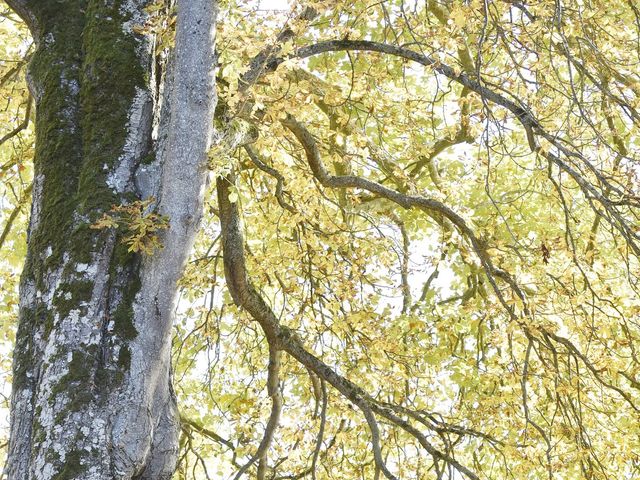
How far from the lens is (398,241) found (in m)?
6.76

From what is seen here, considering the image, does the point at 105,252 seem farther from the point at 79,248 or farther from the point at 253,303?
Answer: the point at 253,303

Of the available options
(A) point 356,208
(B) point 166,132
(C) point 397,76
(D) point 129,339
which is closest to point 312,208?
(A) point 356,208

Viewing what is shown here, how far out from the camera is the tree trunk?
301 centimetres

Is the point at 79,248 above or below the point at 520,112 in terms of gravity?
below

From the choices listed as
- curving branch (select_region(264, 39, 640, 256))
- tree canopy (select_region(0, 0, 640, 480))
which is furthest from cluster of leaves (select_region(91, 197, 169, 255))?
curving branch (select_region(264, 39, 640, 256))

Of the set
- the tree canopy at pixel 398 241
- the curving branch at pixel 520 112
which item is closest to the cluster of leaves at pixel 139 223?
the tree canopy at pixel 398 241

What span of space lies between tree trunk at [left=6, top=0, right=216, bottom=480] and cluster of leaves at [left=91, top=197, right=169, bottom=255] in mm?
58

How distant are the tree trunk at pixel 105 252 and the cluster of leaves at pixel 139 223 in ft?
0.19

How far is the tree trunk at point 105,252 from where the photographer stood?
3.01 m

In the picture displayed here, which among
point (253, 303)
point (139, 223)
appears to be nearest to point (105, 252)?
point (139, 223)

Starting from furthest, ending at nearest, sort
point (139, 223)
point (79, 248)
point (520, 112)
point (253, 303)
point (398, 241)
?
point (398, 241)
point (253, 303)
point (520, 112)
point (79, 248)
point (139, 223)

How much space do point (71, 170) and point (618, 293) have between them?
474cm

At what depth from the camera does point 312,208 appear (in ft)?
21.5

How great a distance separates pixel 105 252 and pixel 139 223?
0.34 meters
